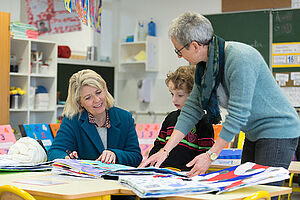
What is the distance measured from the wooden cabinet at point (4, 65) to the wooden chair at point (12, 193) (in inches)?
165

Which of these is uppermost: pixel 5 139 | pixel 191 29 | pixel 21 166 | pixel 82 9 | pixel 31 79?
pixel 82 9

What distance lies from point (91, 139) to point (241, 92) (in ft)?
3.62

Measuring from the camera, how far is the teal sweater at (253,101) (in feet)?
6.59

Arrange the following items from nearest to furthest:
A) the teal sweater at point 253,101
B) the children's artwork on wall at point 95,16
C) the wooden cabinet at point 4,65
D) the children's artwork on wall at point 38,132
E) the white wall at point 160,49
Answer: the teal sweater at point 253,101, the children's artwork on wall at point 95,16, the children's artwork on wall at point 38,132, the wooden cabinet at point 4,65, the white wall at point 160,49

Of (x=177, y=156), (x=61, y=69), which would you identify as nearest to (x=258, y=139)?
(x=177, y=156)

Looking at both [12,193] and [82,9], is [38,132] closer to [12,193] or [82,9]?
[82,9]

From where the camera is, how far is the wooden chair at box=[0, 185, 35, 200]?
1646 millimetres

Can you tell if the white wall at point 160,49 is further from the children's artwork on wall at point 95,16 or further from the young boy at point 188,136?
the young boy at point 188,136

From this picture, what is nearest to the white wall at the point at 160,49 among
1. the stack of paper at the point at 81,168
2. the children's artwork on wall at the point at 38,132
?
the children's artwork on wall at the point at 38,132

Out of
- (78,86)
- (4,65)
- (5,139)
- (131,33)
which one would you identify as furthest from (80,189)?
(131,33)

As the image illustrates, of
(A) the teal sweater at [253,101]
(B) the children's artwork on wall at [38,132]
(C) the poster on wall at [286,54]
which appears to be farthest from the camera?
(C) the poster on wall at [286,54]

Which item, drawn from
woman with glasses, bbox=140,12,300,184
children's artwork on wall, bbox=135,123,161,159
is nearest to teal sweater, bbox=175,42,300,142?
woman with glasses, bbox=140,12,300,184

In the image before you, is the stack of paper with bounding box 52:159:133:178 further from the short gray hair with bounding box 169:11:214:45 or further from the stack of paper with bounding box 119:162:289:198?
the short gray hair with bounding box 169:11:214:45

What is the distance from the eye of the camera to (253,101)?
6.88ft
